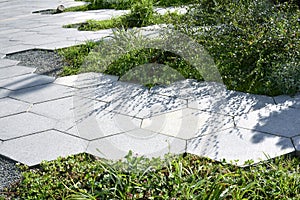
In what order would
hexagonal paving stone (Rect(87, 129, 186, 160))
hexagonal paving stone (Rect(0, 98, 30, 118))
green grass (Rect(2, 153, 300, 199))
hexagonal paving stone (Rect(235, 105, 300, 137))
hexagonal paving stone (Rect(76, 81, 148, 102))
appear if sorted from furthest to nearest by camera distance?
hexagonal paving stone (Rect(76, 81, 148, 102)), hexagonal paving stone (Rect(0, 98, 30, 118)), hexagonal paving stone (Rect(235, 105, 300, 137)), hexagonal paving stone (Rect(87, 129, 186, 160)), green grass (Rect(2, 153, 300, 199))

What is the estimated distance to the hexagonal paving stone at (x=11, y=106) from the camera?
129 inches

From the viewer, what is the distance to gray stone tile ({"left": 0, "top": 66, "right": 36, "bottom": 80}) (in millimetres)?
4289

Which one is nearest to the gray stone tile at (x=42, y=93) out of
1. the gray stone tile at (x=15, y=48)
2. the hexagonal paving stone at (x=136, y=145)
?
the hexagonal paving stone at (x=136, y=145)

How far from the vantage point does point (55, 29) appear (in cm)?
663

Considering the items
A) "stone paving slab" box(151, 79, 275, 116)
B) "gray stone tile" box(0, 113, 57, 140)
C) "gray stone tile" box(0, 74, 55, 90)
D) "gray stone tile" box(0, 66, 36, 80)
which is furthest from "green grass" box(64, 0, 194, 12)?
"gray stone tile" box(0, 113, 57, 140)

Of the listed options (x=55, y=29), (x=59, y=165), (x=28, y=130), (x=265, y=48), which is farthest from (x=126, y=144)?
(x=55, y=29)

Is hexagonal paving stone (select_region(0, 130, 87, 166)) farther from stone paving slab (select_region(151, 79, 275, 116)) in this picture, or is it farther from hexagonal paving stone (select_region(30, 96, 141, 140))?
stone paving slab (select_region(151, 79, 275, 116))

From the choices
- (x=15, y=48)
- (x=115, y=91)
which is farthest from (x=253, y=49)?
(x=15, y=48)

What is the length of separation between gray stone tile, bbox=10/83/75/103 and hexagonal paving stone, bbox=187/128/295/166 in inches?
61.0

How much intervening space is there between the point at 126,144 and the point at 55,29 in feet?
15.1

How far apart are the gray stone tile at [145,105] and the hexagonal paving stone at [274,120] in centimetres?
55

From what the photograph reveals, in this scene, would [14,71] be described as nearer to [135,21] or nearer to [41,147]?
[41,147]

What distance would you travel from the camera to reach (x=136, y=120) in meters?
2.90

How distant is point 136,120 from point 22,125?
0.92 meters
